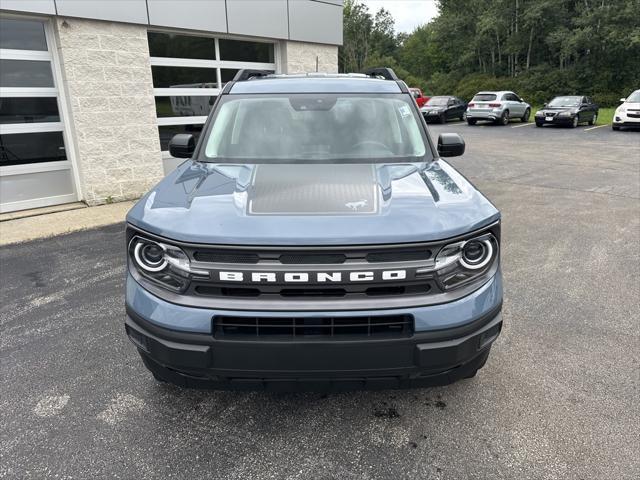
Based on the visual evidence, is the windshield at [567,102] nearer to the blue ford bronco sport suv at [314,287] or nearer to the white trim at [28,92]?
the white trim at [28,92]

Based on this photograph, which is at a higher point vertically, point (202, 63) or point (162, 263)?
point (202, 63)

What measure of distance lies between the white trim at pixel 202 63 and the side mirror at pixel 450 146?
6.57 meters

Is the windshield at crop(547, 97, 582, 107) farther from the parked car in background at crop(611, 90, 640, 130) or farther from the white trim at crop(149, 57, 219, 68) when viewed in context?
the white trim at crop(149, 57, 219, 68)

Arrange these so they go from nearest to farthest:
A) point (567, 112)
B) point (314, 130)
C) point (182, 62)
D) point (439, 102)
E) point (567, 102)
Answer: point (314, 130) → point (182, 62) → point (567, 112) → point (567, 102) → point (439, 102)

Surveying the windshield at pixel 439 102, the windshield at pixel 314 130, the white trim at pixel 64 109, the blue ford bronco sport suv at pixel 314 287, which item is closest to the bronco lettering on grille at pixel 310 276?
the blue ford bronco sport suv at pixel 314 287

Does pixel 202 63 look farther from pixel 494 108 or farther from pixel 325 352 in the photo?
pixel 494 108

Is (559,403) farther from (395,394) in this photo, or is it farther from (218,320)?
(218,320)

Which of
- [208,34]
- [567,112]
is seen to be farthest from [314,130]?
[567,112]

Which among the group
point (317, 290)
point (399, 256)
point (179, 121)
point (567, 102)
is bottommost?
point (317, 290)

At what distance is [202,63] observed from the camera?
9.07 metres

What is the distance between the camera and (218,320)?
6.78 ft

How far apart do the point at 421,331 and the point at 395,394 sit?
3.07 ft

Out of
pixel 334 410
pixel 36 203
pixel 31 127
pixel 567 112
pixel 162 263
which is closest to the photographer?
pixel 162 263

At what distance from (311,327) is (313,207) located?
1.88ft
